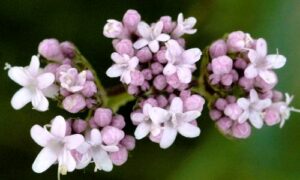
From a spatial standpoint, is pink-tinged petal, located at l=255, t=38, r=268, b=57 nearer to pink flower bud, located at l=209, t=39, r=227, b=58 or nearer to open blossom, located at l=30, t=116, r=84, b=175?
pink flower bud, located at l=209, t=39, r=227, b=58

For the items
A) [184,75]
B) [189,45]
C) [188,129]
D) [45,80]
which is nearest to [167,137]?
[188,129]

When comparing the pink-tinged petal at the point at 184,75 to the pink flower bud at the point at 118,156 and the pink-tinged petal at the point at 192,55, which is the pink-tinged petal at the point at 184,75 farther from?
the pink flower bud at the point at 118,156

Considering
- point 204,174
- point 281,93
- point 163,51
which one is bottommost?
point 204,174

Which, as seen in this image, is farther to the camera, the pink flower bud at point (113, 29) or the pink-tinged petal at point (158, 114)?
the pink flower bud at point (113, 29)

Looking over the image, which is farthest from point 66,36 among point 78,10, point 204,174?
point 204,174

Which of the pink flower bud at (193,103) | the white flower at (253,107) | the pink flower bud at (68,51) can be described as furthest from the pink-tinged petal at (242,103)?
the pink flower bud at (68,51)

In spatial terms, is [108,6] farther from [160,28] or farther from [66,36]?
[160,28]

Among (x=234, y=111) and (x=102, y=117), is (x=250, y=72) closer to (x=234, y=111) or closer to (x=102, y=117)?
(x=234, y=111)
